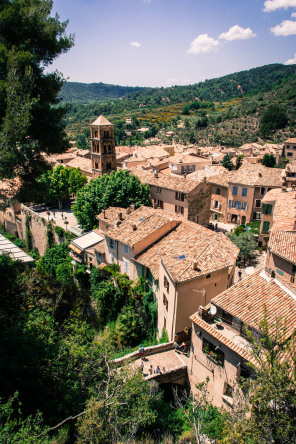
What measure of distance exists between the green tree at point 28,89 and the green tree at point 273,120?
99.5m

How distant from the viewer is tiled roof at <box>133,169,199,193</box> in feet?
118

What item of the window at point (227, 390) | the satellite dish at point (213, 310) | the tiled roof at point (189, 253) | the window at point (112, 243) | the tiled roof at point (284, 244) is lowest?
the window at point (227, 390)

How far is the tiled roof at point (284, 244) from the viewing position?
18047 mm

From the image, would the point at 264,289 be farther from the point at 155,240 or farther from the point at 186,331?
the point at 155,240

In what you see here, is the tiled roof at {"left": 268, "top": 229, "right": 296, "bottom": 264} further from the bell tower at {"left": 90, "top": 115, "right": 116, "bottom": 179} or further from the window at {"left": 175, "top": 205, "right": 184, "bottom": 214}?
the bell tower at {"left": 90, "top": 115, "right": 116, "bottom": 179}

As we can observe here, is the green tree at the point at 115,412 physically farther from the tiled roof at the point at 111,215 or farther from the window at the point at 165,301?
the tiled roof at the point at 111,215

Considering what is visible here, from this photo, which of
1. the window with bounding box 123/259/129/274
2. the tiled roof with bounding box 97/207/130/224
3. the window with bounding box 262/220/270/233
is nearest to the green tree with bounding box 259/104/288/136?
the window with bounding box 262/220/270/233

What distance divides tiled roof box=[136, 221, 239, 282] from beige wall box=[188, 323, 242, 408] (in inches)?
147

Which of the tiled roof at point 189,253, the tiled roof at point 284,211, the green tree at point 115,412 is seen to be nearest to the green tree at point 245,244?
the tiled roof at point 284,211

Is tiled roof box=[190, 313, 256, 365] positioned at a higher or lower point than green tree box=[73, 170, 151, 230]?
lower

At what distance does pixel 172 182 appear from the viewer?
123 feet

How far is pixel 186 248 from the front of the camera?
21875 millimetres

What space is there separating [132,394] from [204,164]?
50.2 metres

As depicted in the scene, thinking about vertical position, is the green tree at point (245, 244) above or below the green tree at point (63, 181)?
below
